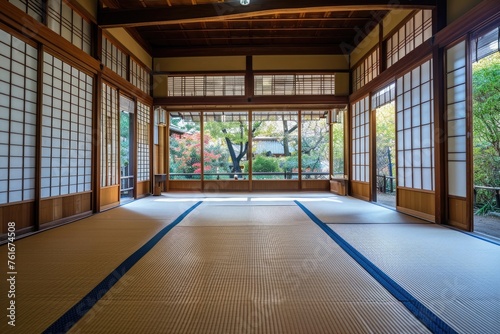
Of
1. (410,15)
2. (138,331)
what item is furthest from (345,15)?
(138,331)

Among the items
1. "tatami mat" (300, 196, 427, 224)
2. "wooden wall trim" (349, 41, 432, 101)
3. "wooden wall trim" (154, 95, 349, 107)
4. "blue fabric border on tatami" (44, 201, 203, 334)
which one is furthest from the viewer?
"wooden wall trim" (154, 95, 349, 107)

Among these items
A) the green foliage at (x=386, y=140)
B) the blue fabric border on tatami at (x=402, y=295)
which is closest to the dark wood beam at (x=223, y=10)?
the blue fabric border on tatami at (x=402, y=295)

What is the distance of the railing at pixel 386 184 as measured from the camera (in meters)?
8.05

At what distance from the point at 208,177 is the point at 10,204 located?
5.41 meters

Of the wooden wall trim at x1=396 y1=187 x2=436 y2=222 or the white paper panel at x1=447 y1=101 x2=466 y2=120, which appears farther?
the wooden wall trim at x1=396 y1=187 x2=436 y2=222

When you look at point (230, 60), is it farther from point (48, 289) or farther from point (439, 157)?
point (48, 289)

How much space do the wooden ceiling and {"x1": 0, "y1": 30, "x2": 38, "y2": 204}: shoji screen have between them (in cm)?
173

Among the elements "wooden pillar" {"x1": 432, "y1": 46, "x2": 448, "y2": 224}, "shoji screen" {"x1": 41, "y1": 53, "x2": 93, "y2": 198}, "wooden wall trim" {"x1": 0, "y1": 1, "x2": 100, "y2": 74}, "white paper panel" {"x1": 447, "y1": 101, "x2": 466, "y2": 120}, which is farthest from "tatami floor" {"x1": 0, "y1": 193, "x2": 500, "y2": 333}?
"wooden wall trim" {"x1": 0, "y1": 1, "x2": 100, "y2": 74}

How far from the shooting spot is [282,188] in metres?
7.85

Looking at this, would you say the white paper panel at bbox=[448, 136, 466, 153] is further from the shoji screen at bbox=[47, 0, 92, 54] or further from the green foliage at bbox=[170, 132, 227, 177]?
the green foliage at bbox=[170, 132, 227, 177]

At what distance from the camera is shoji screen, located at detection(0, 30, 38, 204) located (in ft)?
8.95

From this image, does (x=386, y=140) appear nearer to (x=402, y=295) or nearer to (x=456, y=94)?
(x=456, y=94)

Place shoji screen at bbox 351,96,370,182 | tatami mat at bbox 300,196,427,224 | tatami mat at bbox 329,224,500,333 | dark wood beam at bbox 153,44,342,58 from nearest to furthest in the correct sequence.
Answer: tatami mat at bbox 329,224,500,333 → tatami mat at bbox 300,196,427,224 → shoji screen at bbox 351,96,370,182 → dark wood beam at bbox 153,44,342,58

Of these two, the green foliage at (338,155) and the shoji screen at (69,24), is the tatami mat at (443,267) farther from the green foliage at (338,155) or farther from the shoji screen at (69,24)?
the green foliage at (338,155)
